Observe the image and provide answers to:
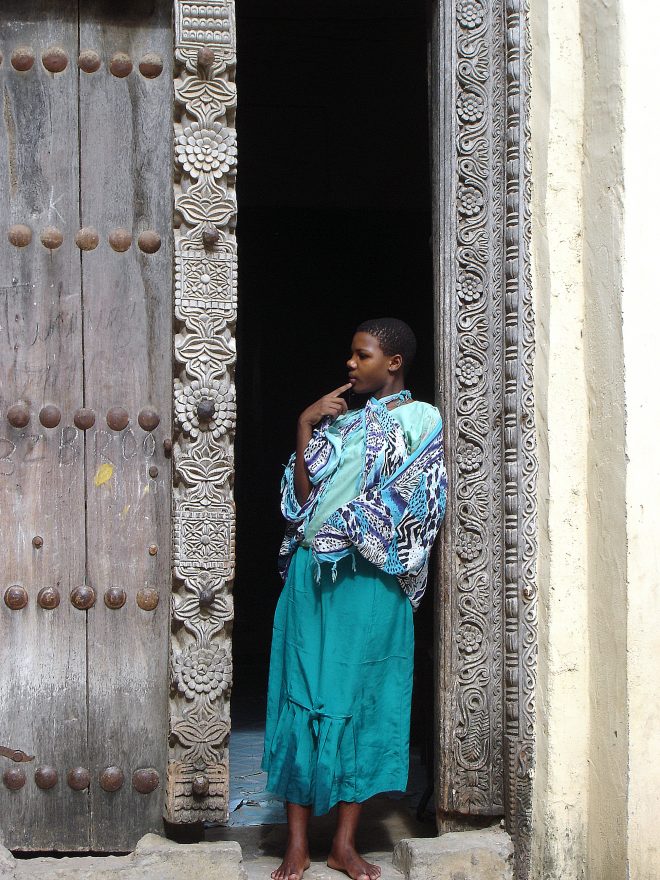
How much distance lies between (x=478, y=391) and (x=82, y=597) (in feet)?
3.87

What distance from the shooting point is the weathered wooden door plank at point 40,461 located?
8.86 ft

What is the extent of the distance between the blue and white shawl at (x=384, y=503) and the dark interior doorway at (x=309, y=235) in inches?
81.0

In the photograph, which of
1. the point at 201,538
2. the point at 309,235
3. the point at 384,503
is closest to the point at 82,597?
the point at 201,538

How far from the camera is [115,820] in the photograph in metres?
2.72

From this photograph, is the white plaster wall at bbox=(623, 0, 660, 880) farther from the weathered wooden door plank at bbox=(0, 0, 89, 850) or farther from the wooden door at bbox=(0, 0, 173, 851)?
the weathered wooden door plank at bbox=(0, 0, 89, 850)

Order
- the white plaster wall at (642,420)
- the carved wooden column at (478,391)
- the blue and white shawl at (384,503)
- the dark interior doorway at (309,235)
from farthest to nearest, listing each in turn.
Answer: the dark interior doorway at (309,235) < the carved wooden column at (478,391) < the blue and white shawl at (384,503) < the white plaster wall at (642,420)

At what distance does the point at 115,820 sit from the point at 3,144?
182 cm

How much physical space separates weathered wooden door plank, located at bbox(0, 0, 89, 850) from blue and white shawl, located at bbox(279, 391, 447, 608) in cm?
63

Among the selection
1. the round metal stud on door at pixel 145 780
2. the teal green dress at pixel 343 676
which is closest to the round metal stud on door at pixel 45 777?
the round metal stud on door at pixel 145 780

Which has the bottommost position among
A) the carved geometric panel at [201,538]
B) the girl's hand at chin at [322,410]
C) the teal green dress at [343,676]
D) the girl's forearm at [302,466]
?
the teal green dress at [343,676]

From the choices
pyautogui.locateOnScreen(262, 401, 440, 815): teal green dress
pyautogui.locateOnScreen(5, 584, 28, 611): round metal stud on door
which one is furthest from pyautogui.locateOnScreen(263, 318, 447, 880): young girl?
pyautogui.locateOnScreen(5, 584, 28, 611): round metal stud on door

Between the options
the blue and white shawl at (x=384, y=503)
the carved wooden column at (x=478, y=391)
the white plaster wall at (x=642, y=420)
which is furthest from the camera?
the carved wooden column at (x=478, y=391)

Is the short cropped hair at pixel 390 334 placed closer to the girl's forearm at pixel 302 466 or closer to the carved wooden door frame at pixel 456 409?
the carved wooden door frame at pixel 456 409

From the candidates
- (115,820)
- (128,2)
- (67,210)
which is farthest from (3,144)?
(115,820)
